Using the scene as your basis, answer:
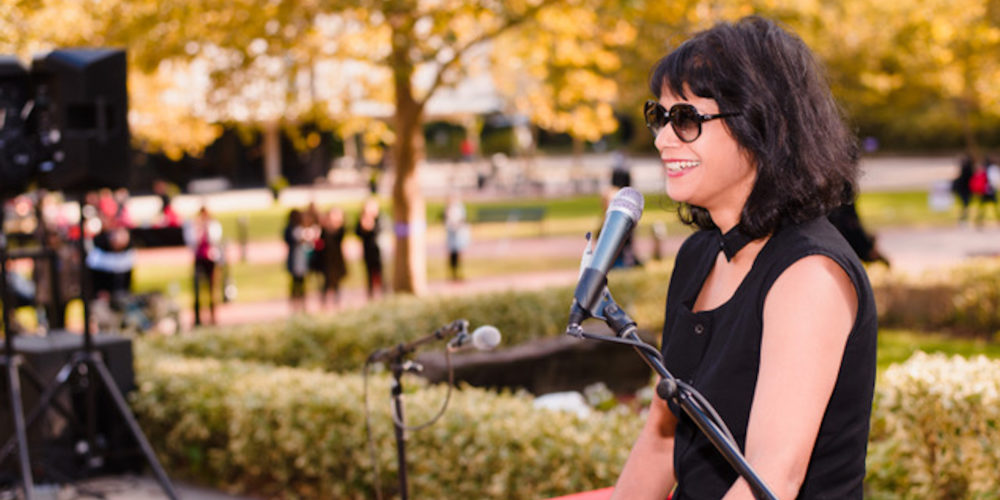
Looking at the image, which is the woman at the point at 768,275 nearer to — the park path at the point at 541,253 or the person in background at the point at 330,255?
the park path at the point at 541,253

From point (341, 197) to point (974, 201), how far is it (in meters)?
22.5

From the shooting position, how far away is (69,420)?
308 inches

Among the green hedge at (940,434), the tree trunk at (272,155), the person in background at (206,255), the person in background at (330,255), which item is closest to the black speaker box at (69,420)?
the green hedge at (940,434)

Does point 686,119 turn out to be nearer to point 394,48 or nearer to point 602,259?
point 602,259

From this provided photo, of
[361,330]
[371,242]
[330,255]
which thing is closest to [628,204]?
[361,330]

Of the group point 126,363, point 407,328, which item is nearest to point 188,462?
point 126,363

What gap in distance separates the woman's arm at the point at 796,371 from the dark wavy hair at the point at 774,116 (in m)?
0.18

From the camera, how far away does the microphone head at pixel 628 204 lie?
203cm

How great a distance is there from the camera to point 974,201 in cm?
2938

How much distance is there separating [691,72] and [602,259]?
0.49 metres

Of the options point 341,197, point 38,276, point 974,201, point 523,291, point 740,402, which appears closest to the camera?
point 740,402

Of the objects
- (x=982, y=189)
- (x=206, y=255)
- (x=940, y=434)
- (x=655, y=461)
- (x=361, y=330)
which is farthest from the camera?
(x=982, y=189)

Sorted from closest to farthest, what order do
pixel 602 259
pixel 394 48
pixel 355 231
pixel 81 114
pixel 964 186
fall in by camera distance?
pixel 602 259
pixel 81 114
pixel 394 48
pixel 355 231
pixel 964 186

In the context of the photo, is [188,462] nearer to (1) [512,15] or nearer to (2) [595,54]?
(1) [512,15]
